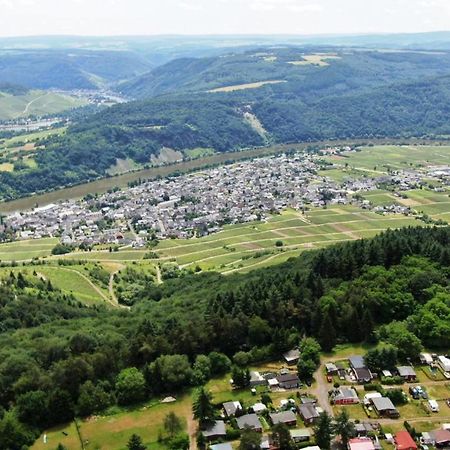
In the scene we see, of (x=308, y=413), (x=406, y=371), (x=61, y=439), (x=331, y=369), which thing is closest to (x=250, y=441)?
(x=308, y=413)

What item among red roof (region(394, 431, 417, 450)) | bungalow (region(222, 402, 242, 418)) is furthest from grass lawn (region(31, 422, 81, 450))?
red roof (region(394, 431, 417, 450))

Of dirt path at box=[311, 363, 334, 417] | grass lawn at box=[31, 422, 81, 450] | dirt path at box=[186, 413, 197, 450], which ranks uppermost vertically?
dirt path at box=[311, 363, 334, 417]

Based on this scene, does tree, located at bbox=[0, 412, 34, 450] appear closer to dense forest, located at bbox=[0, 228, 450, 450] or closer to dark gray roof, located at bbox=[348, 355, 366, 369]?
dense forest, located at bbox=[0, 228, 450, 450]

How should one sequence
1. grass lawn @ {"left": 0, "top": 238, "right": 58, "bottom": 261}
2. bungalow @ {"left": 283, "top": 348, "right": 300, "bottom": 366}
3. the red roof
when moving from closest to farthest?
the red roof < bungalow @ {"left": 283, "top": 348, "right": 300, "bottom": 366} < grass lawn @ {"left": 0, "top": 238, "right": 58, "bottom": 261}

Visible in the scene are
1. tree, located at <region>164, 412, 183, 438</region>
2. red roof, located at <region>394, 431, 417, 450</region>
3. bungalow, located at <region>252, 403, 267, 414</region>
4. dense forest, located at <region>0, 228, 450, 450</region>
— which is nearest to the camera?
red roof, located at <region>394, 431, 417, 450</region>

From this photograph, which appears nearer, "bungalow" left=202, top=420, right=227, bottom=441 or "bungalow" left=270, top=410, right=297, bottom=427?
"bungalow" left=202, top=420, right=227, bottom=441

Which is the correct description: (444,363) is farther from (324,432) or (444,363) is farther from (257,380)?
(257,380)
